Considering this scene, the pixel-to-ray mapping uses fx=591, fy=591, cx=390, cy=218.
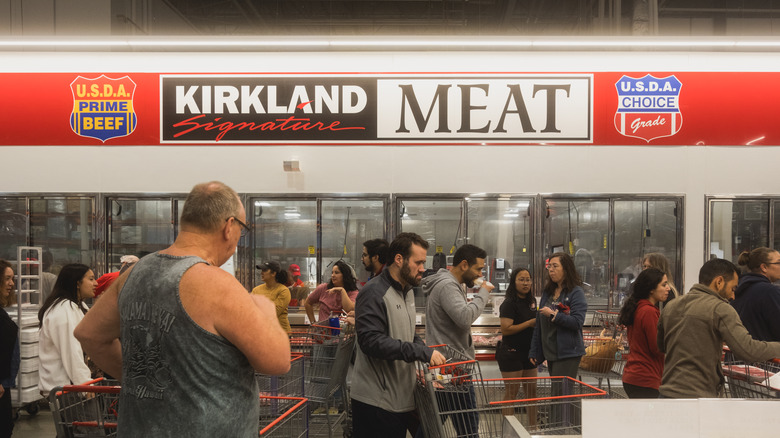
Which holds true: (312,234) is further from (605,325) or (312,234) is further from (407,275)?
(407,275)

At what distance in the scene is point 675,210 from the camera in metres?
7.25

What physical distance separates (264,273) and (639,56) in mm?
5216

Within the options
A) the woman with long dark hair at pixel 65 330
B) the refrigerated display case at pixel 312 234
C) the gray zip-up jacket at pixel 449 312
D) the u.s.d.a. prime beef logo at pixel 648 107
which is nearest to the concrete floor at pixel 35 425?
the woman with long dark hair at pixel 65 330

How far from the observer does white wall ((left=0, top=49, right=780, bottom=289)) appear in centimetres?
723

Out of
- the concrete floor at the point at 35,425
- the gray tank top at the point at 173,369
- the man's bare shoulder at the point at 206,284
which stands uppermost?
the man's bare shoulder at the point at 206,284

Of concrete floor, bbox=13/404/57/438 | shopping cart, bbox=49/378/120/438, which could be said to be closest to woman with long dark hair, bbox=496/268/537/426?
shopping cart, bbox=49/378/120/438

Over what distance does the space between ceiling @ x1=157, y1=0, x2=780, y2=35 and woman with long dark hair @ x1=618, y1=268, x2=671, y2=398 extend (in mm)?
8747

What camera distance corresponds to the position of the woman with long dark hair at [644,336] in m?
4.20

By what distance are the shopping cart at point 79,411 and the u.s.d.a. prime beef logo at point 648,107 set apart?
6.35 meters

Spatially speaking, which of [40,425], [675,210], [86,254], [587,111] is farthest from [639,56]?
[40,425]

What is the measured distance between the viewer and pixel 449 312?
13.3 ft

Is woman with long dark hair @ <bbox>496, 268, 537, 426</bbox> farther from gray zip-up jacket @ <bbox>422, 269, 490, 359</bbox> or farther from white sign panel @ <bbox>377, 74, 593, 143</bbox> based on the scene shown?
white sign panel @ <bbox>377, 74, 593, 143</bbox>

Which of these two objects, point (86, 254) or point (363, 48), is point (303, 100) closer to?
point (363, 48)
